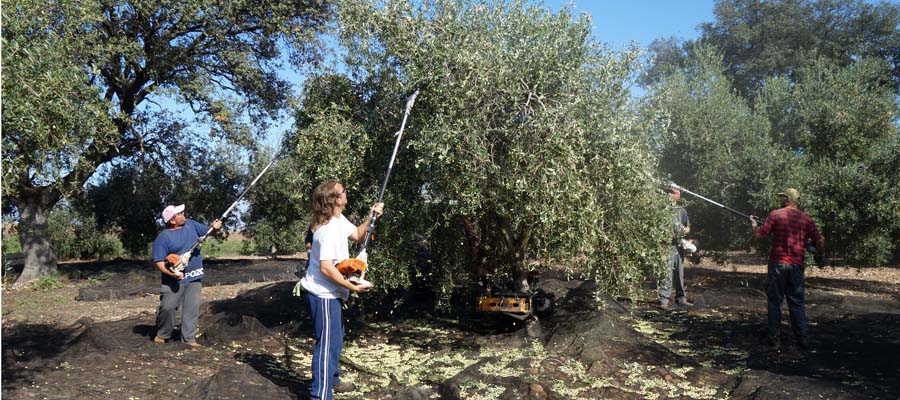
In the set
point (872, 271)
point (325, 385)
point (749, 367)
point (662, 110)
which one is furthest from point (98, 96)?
point (872, 271)

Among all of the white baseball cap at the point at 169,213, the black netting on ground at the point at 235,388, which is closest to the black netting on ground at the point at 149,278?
the white baseball cap at the point at 169,213

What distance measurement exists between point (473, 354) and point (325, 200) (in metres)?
3.29

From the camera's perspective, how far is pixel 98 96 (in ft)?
34.0

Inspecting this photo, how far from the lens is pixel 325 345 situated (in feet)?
17.4

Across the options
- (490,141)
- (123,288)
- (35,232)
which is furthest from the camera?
Answer: (35,232)

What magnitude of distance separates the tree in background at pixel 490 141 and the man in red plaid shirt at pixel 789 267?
1.74 m

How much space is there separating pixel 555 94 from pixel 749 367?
3.85m

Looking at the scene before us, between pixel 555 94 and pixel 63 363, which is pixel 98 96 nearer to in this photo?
pixel 63 363

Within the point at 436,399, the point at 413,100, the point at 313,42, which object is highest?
the point at 313,42

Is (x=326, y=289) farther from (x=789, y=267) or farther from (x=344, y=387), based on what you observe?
(x=789, y=267)

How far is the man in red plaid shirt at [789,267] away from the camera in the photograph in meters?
8.16

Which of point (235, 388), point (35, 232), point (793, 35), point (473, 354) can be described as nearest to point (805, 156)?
point (473, 354)

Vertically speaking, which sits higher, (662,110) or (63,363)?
(662,110)

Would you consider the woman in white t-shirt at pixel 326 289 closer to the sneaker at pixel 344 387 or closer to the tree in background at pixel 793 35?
the sneaker at pixel 344 387
